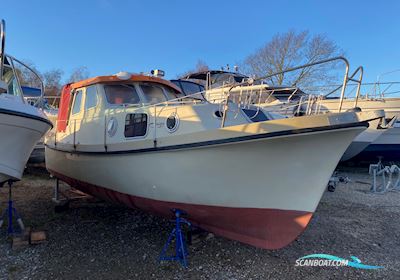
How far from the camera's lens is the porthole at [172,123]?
3782 millimetres

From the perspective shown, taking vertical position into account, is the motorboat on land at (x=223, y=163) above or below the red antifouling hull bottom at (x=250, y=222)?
above

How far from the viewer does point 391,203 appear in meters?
6.89

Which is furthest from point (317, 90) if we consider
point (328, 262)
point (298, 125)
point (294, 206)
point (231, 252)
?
point (231, 252)

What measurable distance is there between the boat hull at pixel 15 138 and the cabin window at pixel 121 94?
→ 1.11 m

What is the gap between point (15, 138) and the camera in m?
4.38

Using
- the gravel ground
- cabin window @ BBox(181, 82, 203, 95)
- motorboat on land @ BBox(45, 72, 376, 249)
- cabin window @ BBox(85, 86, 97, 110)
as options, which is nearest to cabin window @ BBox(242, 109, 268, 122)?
motorboat on land @ BBox(45, 72, 376, 249)

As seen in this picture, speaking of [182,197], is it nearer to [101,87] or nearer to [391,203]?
[101,87]

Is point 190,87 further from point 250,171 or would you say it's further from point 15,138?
point 250,171

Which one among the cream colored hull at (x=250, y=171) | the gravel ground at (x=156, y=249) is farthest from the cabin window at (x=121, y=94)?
the gravel ground at (x=156, y=249)

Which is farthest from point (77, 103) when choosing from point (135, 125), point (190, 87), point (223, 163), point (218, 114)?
point (223, 163)

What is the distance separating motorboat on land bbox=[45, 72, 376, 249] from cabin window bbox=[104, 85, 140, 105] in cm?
24

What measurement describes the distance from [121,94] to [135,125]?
1.14 metres

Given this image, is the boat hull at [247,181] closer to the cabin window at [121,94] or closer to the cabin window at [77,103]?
the cabin window at [121,94]

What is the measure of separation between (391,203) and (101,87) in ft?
23.0
